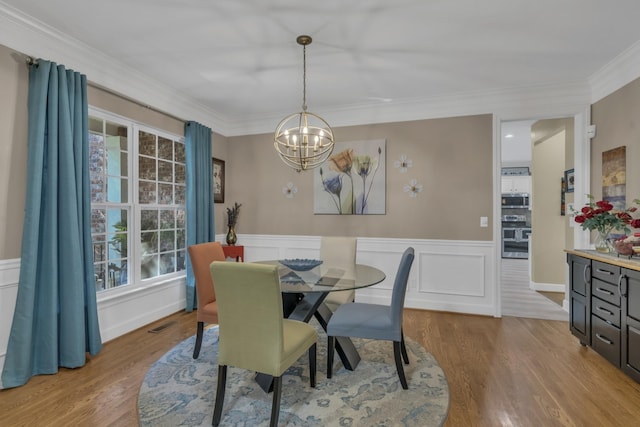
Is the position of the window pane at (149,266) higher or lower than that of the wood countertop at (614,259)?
lower

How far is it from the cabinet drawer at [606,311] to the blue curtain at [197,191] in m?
3.98

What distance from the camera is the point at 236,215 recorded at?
15.9 ft

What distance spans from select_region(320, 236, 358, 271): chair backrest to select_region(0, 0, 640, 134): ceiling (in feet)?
5.55

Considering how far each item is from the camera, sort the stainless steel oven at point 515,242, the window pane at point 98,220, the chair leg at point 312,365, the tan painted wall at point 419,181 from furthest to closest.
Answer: the stainless steel oven at point 515,242
the tan painted wall at point 419,181
the window pane at point 98,220
the chair leg at point 312,365

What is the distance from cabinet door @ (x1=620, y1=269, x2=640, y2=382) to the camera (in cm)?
226

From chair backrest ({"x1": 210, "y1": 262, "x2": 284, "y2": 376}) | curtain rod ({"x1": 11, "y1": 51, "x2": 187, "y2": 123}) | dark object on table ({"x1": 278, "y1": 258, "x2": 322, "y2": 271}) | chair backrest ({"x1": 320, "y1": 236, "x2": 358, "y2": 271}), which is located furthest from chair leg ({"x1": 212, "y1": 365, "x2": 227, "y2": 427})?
curtain rod ({"x1": 11, "y1": 51, "x2": 187, "y2": 123})

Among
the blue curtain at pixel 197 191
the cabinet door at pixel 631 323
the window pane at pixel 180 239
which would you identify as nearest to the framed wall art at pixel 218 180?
the blue curtain at pixel 197 191

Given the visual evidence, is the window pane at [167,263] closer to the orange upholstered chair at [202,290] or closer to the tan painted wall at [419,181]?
the tan painted wall at [419,181]

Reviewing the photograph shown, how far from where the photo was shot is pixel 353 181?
4.36m

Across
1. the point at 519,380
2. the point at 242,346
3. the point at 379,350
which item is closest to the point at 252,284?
the point at 242,346

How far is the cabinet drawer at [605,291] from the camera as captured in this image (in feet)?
8.14

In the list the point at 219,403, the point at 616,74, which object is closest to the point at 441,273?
the point at 616,74

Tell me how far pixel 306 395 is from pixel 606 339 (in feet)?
7.81

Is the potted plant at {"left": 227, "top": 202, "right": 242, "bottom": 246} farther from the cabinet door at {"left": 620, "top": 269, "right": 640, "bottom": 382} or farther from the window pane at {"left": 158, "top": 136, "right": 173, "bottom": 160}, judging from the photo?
the cabinet door at {"left": 620, "top": 269, "right": 640, "bottom": 382}
